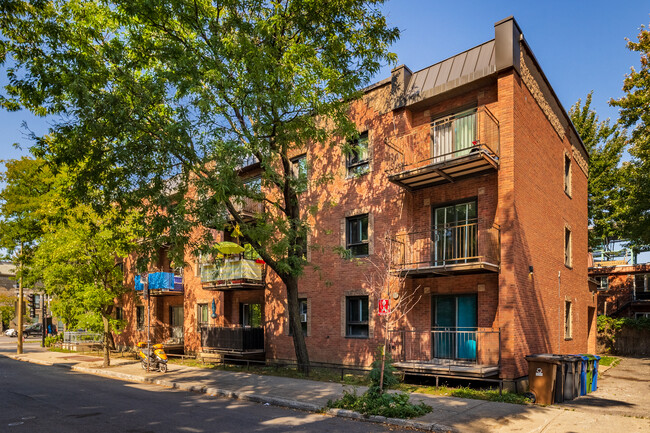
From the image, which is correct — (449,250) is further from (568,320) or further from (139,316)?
(139,316)

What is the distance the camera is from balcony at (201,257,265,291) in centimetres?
1928

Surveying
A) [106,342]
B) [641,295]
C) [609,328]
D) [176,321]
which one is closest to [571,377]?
[106,342]

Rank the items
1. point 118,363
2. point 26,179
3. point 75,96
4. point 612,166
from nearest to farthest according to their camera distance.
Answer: point 75,96, point 118,363, point 26,179, point 612,166

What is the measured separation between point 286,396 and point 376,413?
3.19m

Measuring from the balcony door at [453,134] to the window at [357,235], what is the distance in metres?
3.82

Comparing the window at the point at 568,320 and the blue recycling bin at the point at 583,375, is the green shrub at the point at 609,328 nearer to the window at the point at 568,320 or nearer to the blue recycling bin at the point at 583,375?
the window at the point at 568,320

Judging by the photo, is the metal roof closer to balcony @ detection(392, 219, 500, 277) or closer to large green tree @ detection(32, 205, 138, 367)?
balcony @ detection(392, 219, 500, 277)

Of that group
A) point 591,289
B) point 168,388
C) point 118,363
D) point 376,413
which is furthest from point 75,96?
point 591,289

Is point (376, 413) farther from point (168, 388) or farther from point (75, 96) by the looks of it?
point (75, 96)

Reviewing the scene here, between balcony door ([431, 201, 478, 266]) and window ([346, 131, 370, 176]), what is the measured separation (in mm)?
3621

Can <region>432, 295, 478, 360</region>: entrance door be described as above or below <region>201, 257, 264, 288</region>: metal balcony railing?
below

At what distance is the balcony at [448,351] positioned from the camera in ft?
40.9

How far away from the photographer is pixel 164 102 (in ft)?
43.1

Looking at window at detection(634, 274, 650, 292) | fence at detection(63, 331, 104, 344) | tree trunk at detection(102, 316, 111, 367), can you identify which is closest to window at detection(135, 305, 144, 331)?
fence at detection(63, 331, 104, 344)
